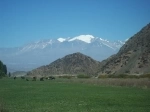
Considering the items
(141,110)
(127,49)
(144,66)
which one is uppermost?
(127,49)

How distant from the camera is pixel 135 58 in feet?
476

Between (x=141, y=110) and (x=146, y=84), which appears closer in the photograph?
(x=141, y=110)

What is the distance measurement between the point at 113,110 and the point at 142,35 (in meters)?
137

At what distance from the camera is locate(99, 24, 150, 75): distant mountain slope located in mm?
136250

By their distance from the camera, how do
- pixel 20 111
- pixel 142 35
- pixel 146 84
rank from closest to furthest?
1. pixel 20 111
2. pixel 146 84
3. pixel 142 35

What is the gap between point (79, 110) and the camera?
93.5 ft

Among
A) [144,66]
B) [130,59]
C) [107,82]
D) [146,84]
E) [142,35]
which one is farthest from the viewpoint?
[142,35]

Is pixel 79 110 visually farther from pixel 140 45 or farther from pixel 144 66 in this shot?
pixel 140 45

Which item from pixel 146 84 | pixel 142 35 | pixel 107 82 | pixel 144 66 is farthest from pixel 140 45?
pixel 146 84

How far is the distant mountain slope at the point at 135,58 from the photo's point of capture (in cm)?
13625

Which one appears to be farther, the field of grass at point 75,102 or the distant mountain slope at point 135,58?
the distant mountain slope at point 135,58

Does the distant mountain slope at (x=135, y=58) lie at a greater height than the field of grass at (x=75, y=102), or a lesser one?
greater

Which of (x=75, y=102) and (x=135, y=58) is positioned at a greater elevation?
(x=135, y=58)

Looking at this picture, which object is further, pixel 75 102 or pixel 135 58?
pixel 135 58
